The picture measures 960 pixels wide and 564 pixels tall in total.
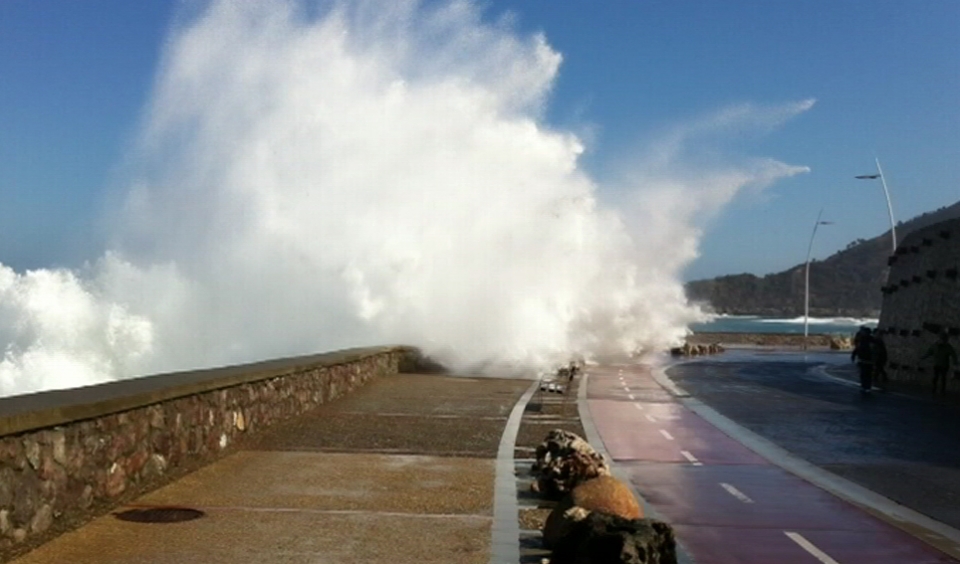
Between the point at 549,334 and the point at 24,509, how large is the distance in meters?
27.4

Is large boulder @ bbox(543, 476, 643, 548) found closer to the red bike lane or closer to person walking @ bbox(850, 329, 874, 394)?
the red bike lane

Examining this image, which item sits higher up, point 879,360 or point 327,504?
point 879,360

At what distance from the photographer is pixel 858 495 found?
11469 mm

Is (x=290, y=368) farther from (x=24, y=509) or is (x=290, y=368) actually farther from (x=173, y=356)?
(x=173, y=356)

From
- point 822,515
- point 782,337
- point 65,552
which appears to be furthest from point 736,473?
point 782,337

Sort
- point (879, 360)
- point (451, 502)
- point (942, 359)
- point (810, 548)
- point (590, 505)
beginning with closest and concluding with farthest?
point (590, 505) < point (810, 548) < point (451, 502) < point (942, 359) < point (879, 360)

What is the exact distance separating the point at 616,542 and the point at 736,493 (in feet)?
16.5

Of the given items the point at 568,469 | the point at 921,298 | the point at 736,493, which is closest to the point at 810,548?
the point at 568,469

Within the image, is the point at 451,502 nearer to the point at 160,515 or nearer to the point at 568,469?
the point at 568,469

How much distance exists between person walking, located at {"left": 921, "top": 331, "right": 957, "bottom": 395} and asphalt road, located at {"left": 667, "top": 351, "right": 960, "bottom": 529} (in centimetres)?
67

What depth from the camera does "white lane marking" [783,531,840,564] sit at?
8.20m

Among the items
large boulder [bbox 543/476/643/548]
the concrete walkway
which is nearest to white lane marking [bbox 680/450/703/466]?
the concrete walkway

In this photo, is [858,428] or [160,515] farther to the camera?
[858,428]

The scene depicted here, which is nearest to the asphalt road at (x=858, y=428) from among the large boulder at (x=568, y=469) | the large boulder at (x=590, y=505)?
the large boulder at (x=568, y=469)
